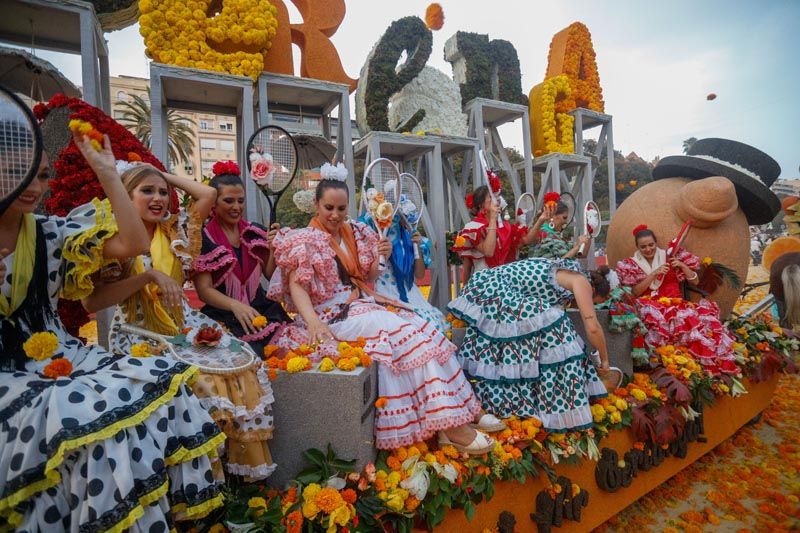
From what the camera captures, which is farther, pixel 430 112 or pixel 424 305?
pixel 430 112

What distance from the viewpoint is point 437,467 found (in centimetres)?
219

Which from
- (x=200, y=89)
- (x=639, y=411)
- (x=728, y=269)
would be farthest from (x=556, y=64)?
(x=639, y=411)

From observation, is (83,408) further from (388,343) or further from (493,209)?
(493,209)

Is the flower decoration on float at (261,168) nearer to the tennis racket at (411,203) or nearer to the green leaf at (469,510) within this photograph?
the tennis racket at (411,203)

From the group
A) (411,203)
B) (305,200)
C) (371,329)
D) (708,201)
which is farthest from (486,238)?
(708,201)

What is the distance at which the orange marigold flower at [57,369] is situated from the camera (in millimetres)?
1463

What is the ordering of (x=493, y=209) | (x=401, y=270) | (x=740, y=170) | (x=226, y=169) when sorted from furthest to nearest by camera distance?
(x=740, y=170)
(x=493, y=209)
(x=401, y=270)
(x=226, y=169)

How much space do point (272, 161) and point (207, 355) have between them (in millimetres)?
1789

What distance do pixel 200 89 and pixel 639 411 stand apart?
200 inches

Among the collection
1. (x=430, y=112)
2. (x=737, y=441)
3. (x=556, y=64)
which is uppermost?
(x=556, y=64)

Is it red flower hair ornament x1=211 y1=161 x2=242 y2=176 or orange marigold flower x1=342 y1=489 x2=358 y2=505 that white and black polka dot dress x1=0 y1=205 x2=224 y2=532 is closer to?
orange marigold flower x1=342 y1=489 x2=358 y2=505

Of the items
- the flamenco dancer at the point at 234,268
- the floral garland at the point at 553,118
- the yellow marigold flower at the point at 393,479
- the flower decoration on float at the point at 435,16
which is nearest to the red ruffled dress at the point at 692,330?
the yellow marigold flower at the point at 393,479

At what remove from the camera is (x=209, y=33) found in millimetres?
4453

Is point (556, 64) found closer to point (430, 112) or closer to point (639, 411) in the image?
point (430, 112)
